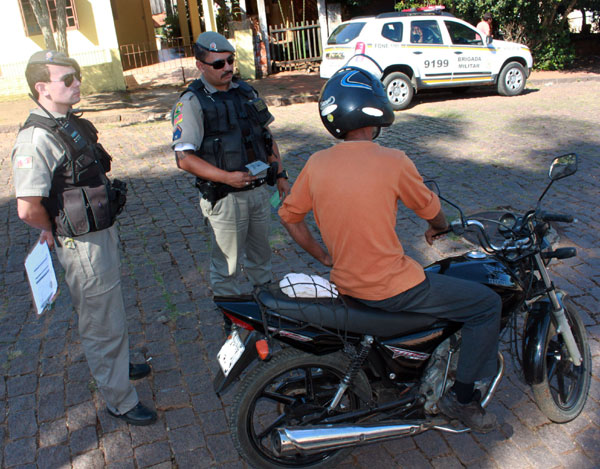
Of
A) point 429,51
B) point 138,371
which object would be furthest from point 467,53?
point 138,371

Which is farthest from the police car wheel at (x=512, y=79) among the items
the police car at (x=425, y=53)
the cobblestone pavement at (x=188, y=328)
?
the cobblestone pavement at (x=188, y=328)

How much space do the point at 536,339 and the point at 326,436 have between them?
48.6 inches

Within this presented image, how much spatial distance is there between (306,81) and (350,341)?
14441 mm

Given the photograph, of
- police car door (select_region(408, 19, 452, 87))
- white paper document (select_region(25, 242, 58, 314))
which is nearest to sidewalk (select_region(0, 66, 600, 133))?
police car door (select_region(408, 19, 452, 87))

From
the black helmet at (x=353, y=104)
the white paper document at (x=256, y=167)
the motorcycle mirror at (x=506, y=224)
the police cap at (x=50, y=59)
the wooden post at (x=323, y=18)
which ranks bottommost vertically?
the motorcycle mirror at (x=506, y=224)

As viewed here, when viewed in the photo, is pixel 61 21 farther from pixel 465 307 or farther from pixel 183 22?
pixel 465 307

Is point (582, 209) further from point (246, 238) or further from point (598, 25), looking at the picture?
point (598, 25)

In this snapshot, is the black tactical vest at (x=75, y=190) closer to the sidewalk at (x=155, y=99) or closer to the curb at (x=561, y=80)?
the sidewalk at (x=155, y=99)

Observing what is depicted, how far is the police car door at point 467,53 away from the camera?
11.9 m

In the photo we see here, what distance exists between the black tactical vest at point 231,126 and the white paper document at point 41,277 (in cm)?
115

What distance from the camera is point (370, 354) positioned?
254cm

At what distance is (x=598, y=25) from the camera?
19.5 meters

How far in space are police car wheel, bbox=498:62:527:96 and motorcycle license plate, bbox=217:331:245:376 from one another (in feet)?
38.4

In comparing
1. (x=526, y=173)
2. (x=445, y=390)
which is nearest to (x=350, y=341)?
(x=445, y=390)
